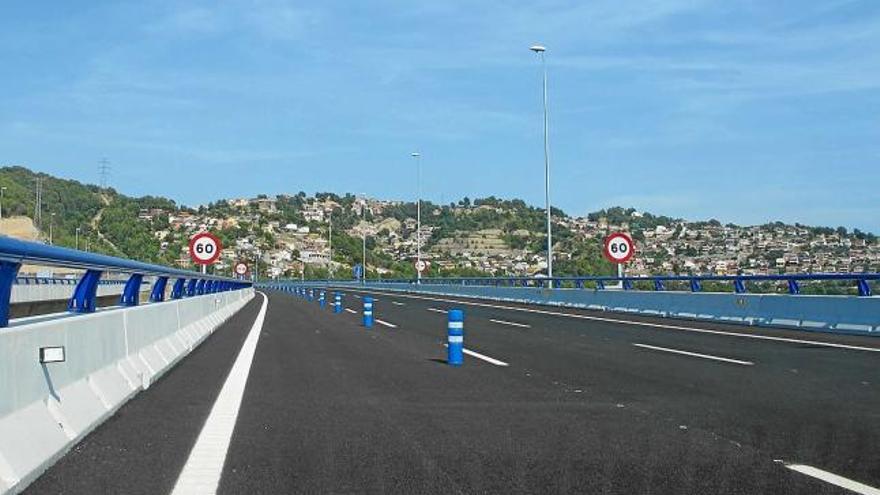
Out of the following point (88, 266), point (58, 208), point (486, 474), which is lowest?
point (486, 474)

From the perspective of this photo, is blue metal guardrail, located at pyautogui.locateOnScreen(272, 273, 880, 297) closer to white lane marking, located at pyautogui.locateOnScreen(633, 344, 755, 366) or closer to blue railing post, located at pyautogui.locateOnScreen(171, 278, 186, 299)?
white lane marking, located at pyautogui.locateOnScreen(633, 344, 755, 366)

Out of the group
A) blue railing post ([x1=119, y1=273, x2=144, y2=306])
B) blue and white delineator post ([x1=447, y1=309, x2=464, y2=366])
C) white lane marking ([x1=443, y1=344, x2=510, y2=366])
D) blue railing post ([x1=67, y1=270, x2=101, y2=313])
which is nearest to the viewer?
blue railing post ([x1=67, y1=270, x2=101, y2=313])

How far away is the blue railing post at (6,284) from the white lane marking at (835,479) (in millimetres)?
5907

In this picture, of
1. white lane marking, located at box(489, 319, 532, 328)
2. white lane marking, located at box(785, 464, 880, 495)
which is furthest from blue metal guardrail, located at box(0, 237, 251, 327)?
white lane marking, located at box(489, 319, 532, 328)

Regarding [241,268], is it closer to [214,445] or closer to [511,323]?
[511,323]

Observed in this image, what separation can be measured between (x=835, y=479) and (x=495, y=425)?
10.7ft

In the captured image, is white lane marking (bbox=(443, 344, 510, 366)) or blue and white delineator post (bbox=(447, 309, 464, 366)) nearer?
blue and white delineator post (bbox=(447, 309, 464, 366))

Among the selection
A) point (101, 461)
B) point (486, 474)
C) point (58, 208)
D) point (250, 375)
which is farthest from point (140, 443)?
point (58, 208)

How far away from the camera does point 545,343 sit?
66.3 ft

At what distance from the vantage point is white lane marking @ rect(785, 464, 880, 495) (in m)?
6.45

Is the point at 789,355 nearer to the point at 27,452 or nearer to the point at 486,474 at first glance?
the point at 486,474

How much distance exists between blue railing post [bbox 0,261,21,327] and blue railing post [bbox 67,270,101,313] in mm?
3477

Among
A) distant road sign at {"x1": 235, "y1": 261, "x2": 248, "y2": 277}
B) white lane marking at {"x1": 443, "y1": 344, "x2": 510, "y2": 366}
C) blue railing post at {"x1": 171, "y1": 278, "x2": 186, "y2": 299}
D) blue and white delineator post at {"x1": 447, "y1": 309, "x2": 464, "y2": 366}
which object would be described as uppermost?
distant road sign at {"x1": 235, "y1": 261, "x2": 248, "y2": 277}

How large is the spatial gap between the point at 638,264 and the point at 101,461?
55889 millimetres
